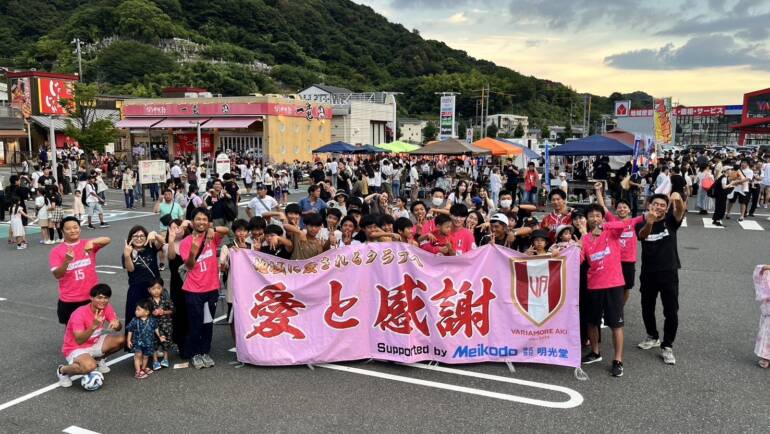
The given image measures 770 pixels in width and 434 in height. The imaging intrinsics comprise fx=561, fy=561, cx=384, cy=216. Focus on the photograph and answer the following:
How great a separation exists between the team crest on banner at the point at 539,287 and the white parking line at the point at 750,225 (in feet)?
38.1

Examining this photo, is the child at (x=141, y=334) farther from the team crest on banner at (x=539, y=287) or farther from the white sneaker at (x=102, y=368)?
the team crest on banner at (x=539, y=287)

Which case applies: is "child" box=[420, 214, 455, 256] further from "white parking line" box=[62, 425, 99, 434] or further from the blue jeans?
the blue jeans

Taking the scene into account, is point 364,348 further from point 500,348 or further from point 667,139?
point 667,139

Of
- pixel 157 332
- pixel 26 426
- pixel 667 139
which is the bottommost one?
pixel 26 426

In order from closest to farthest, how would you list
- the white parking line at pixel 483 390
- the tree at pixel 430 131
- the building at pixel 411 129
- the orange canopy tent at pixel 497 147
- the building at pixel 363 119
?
the white parking line at pixel 483 390
the orange canopy tent at pixel 497 147
the building at pixel 363 119
the tree at pixel 430 131
the building at pixel 411 129

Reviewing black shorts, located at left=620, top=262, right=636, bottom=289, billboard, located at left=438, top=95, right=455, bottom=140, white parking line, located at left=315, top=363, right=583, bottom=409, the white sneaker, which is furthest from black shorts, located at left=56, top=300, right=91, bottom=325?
billboard, located at left=438, top=95, right=455, bottom=140

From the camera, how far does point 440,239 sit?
637 cm

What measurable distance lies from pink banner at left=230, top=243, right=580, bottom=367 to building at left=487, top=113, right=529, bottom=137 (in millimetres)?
99701

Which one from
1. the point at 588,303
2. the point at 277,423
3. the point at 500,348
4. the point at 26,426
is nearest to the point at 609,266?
the point at 588,303

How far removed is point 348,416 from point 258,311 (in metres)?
1.58

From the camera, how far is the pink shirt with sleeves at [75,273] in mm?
5504

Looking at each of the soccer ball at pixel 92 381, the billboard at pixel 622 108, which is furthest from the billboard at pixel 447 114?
the soccer ball at pixel 92 381

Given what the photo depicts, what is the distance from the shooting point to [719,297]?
819cm

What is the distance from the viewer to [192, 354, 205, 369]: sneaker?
571cm
